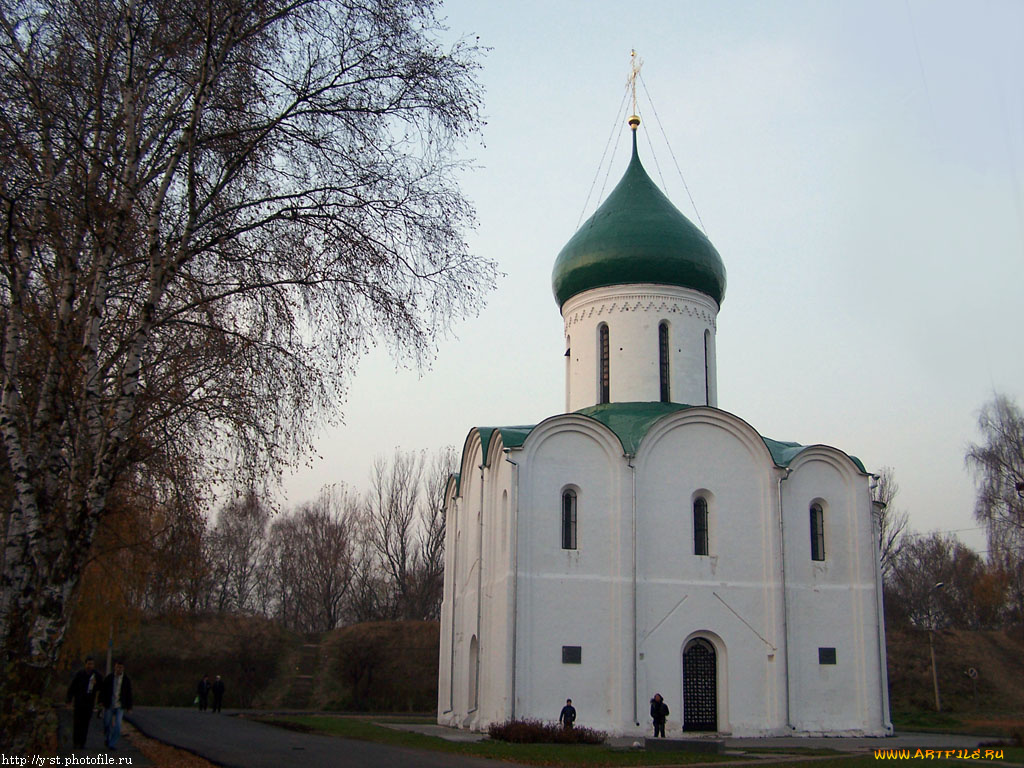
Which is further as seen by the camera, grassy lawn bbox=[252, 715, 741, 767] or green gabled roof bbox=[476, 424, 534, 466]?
green gabled roof bbox=[476, 424, 534, 466]

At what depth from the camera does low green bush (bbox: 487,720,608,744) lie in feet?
45.5

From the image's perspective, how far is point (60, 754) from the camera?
34.0 ft

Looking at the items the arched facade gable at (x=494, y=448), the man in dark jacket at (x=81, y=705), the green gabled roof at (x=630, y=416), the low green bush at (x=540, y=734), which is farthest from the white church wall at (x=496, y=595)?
the man in dark jacket at (x=81, y=705)

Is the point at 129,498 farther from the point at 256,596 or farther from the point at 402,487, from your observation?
the point at 256,596

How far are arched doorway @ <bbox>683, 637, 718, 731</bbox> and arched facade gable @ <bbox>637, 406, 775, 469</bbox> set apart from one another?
140 inches

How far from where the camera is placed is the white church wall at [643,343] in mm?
19297

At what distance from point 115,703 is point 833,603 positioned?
12.2 meters

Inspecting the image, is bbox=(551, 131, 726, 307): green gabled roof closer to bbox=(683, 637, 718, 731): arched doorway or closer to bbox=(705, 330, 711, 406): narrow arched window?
bbox=(705, 330, 711, 406): narrow arched window

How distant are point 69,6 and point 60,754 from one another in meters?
7.70

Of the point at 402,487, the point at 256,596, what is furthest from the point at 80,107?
the point at 256,596

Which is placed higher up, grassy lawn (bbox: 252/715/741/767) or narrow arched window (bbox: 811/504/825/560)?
narrow arched window (bbox: 811/504/825/560)

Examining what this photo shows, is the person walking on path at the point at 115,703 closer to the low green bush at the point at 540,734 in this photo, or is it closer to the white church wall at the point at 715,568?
the low green bush at the point at 540,734

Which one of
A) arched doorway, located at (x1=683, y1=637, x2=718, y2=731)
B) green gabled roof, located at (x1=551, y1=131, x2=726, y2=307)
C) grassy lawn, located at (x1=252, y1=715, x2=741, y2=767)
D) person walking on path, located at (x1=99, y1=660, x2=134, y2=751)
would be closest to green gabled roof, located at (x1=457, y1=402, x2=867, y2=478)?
green gabled roof, located at (x1=551, y1=131, x2=726, y2=307)

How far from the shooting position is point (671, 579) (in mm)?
16875
